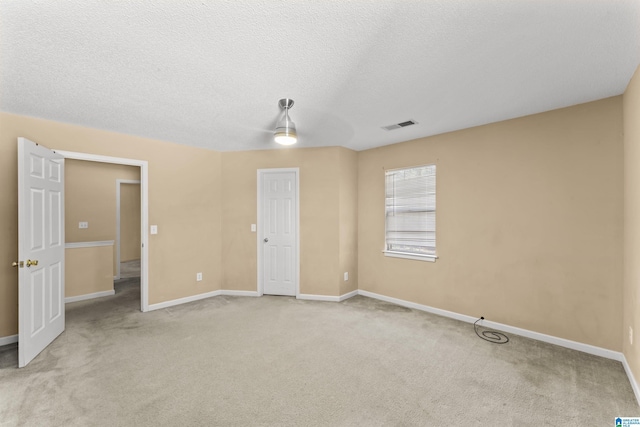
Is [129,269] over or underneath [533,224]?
underneath

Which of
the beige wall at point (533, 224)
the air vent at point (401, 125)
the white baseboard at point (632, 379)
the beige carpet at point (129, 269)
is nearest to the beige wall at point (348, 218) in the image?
the beige wall at point (533, 224)

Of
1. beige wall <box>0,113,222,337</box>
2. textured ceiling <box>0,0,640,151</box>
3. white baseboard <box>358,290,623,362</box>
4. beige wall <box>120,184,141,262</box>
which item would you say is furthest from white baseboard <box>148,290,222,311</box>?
beige wall <box>120,184,141,262</box>

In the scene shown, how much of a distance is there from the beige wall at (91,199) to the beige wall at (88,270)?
55cm

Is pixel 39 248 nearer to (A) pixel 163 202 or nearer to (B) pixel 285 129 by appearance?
(A) pixel 163 202

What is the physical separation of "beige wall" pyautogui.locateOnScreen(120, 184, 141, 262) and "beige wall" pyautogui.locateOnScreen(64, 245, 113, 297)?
3241 millimetres

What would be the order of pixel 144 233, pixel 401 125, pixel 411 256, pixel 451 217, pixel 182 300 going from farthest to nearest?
pixel 182 300 < pixel 411 256 < pixel 144 233 < pixel 451 217 < pixel 401 125

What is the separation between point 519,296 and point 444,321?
3.01 ft

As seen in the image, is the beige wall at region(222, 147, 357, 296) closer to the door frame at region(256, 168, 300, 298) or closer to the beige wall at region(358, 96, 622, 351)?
the door frame at region(256, 168, 300, 298)

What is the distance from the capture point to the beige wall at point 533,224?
2.72 meters

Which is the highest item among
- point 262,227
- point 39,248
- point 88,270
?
point 262,227

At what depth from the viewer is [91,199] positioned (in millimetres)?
5656

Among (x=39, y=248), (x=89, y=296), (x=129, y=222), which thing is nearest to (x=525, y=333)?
(x=39, y=248)

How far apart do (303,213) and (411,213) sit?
1729mm

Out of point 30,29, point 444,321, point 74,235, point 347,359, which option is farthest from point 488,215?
point 74,235
